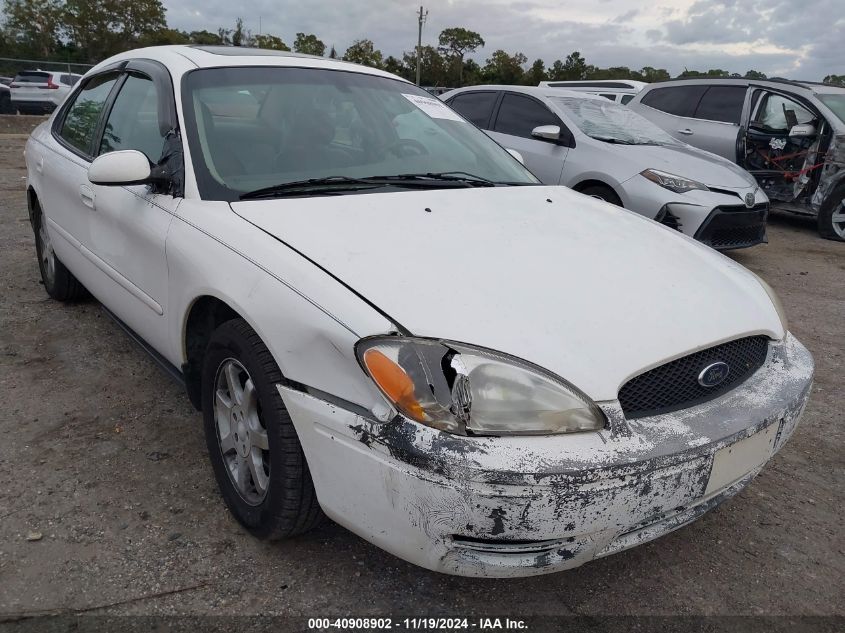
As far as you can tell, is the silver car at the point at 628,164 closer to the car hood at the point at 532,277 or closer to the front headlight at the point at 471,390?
the car hood at the point at 532,277

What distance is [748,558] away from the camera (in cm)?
230

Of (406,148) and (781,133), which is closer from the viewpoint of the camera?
(406,148)

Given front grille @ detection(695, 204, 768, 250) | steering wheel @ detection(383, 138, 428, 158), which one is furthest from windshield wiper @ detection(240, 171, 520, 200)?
front grille @ detection(695, 204, 768, 250)

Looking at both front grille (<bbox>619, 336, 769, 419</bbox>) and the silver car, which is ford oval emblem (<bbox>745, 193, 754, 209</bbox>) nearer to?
the silver car

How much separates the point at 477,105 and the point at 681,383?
5.97 metres

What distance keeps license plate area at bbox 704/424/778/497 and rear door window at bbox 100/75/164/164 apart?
7.42 ft

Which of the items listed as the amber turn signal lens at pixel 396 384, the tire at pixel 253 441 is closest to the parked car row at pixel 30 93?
the tire at pixel 253 441

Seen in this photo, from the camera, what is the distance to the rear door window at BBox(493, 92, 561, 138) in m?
6.71

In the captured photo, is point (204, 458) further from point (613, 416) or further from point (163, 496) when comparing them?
point (613, 416)

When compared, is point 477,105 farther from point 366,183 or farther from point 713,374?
point 713,374

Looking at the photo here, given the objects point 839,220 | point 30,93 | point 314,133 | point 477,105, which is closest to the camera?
point 314,133

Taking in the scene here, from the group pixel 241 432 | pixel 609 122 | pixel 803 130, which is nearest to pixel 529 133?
pixel 609 122

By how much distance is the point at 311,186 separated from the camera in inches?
99.5

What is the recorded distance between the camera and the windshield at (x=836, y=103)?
770cm
